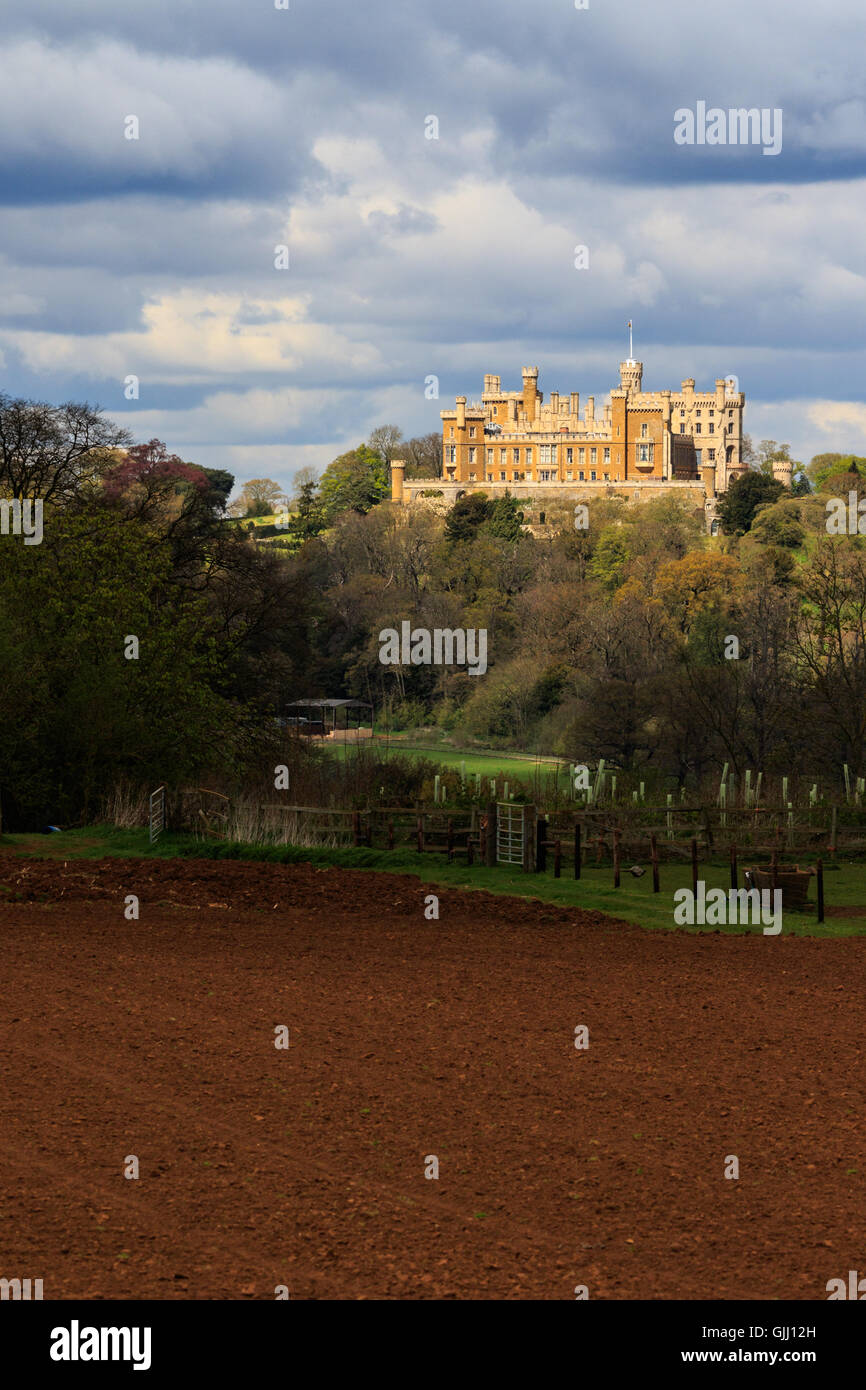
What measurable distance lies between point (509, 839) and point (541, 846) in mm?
728

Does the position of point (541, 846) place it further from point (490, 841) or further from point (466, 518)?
point (466, 518)

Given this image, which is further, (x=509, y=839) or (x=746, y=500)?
(x=746, y=500)

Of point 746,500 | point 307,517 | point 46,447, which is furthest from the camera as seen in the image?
point 307,517

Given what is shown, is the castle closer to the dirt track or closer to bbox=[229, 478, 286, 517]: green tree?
bbox=[229, 478, 286, 517]: green tree

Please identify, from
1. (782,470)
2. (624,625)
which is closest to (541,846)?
(624,625)

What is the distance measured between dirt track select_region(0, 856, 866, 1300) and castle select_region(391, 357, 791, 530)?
123597 mm

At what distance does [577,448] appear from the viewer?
148875 mm

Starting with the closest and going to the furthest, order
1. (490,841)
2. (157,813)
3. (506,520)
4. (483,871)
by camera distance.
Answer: (483,871) < (490,841) < (157,813) < (506,520)

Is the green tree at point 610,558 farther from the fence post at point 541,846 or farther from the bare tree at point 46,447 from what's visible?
the fence post at point 541,846

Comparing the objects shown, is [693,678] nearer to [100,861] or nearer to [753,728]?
[753,728]

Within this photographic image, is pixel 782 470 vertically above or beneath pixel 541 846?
above

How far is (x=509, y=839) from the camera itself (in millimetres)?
Result: 26688

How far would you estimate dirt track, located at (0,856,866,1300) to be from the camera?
901 centimetres

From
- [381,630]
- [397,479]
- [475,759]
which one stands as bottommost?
[475,759]
